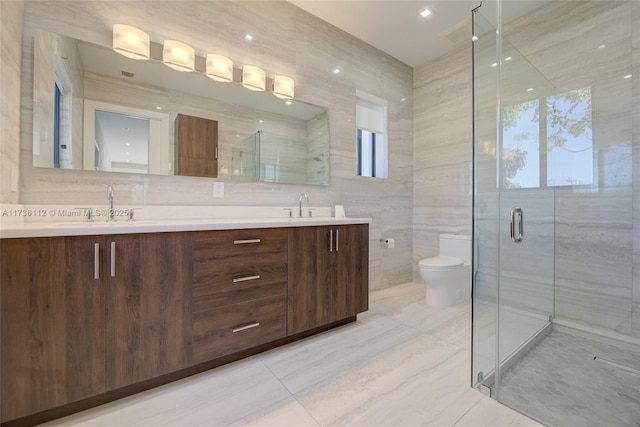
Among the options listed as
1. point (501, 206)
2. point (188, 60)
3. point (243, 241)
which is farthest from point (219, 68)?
point (501, 206)

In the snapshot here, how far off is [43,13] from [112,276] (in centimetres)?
156

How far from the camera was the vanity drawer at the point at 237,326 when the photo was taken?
4.52 feet

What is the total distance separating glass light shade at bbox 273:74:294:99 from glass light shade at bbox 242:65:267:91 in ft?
0.36

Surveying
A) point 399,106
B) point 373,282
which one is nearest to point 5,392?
point 373,282

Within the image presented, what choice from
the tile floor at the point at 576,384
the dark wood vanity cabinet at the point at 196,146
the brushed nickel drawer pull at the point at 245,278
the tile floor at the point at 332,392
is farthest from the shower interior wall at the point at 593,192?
the dark wood vanity cabinet at the point at 196,146

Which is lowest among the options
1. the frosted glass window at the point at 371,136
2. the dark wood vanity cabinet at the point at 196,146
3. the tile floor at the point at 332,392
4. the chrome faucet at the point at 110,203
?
the tile floor at the point at 332,392

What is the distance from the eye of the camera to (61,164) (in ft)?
4.84

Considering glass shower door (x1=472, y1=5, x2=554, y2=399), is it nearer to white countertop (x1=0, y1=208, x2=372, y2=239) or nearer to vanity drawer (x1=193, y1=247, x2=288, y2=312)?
white countertop (x1=0, y1=208, x2=372, y2=239)

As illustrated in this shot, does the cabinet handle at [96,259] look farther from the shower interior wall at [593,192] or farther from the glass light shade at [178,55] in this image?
the shower interior wall at [593,192]

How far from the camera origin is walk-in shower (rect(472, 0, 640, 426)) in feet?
4.56

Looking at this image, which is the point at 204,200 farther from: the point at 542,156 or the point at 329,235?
the point at 542,156

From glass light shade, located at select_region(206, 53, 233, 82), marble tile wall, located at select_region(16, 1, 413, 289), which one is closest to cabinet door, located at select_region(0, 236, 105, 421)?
marble tile wall, located at select_region(16, 1, 413, 289)

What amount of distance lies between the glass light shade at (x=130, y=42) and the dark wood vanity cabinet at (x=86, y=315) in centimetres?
127

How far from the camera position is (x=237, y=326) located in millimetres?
1494
